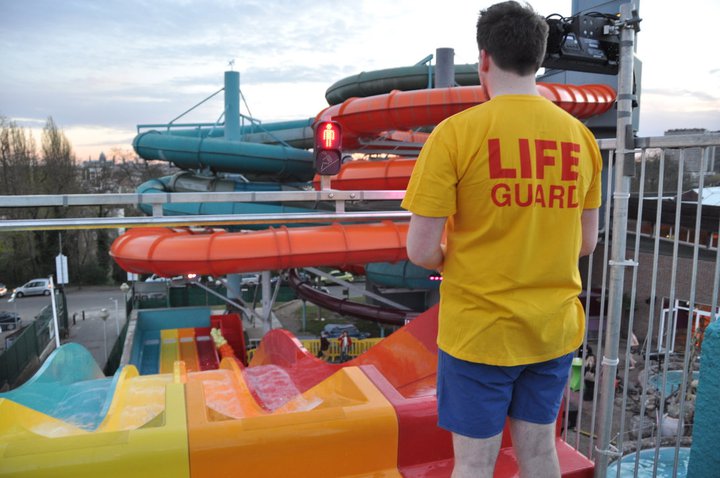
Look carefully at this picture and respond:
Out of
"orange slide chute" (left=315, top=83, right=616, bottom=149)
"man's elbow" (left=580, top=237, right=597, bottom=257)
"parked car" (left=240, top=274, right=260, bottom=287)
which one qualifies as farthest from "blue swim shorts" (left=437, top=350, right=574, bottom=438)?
"parked car" (left=240, top=274, right=260, bottom=287)

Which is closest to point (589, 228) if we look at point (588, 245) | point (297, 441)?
point (588, 245)

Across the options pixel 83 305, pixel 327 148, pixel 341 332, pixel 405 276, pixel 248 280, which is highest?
pixel 327 148

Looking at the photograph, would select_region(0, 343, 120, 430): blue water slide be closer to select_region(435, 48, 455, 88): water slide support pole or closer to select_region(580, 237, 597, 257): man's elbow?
select_region(580, 237, 597, 257): man's elbow

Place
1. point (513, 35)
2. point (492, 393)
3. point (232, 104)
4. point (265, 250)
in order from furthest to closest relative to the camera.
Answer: point (232, 104), point (265, 250), point (492, 393), point (513, 35)

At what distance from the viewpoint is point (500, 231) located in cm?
133

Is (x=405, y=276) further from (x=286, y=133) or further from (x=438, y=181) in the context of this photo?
(x=438, y=181)

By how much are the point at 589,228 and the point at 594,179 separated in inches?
7.1

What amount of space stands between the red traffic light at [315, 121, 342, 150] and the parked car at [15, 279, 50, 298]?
2685cm

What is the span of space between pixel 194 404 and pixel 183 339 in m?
14.4

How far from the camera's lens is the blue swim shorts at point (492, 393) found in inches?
54.9

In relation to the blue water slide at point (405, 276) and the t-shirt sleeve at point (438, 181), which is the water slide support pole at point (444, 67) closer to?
the blue water slide at point (405, 276)

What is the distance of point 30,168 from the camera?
97.8ft

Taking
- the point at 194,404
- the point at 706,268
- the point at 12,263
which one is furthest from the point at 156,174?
the point at 194,404

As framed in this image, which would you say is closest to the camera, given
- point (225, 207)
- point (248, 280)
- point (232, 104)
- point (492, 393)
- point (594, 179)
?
point (492, 393)
